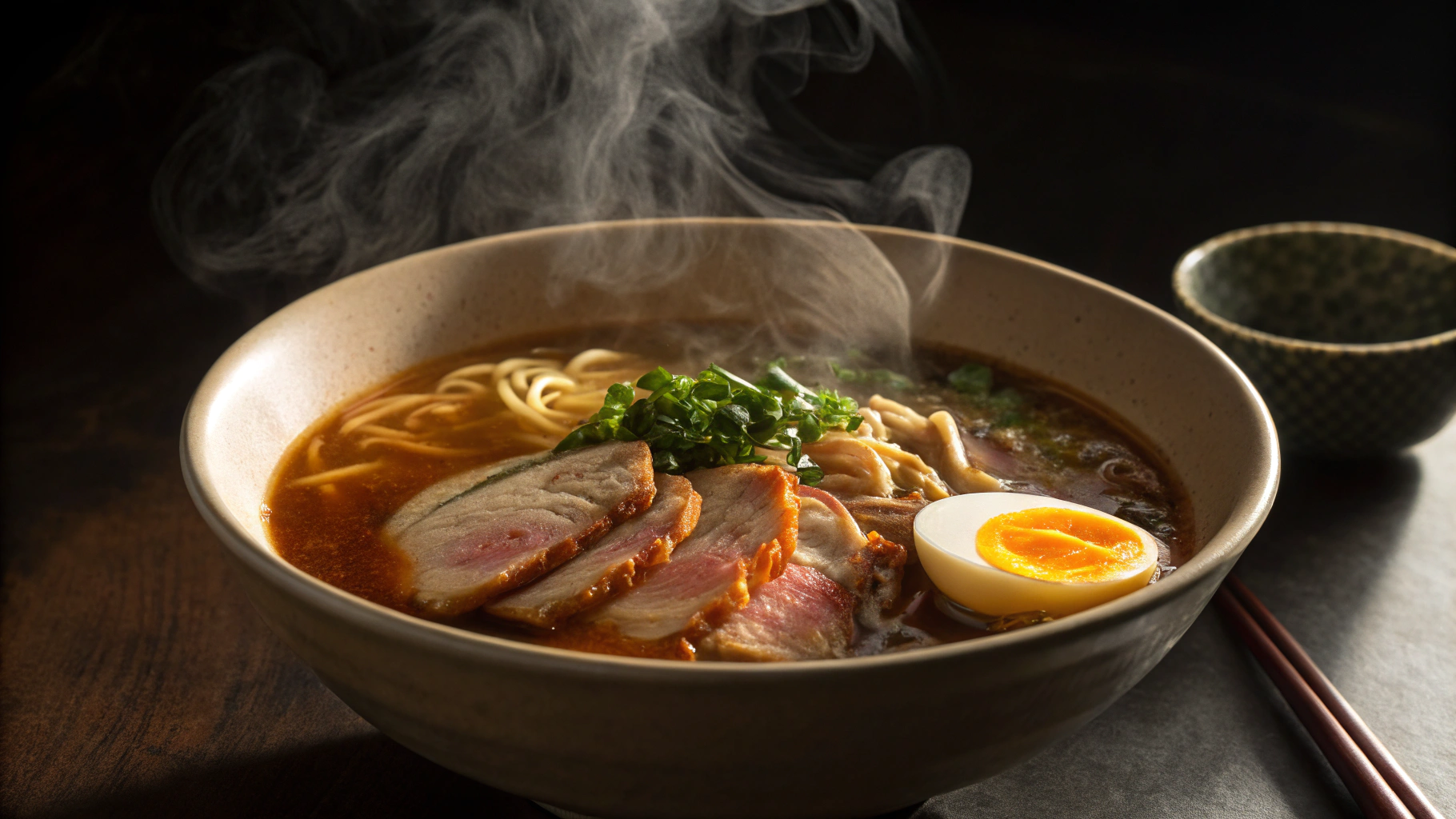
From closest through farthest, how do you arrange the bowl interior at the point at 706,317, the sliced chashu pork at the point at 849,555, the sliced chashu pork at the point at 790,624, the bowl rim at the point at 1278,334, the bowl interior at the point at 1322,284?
the sliced chashu pork at the point at 790,624
the sliced chashu pork at the point at 849,555
the bowl interior at the point at 706,317
the bowl rim at the point at 1278,334
the bowl interior at the point at 1322,284

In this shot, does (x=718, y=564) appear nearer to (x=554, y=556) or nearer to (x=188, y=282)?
(x=554, y=556)

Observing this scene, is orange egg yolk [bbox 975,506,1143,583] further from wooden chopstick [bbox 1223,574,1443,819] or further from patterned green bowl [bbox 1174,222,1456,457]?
patterned green bowl [bbox 1174,222,1456,457]

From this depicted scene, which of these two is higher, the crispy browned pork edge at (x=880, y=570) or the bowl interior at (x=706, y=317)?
the bowl interior at (x=706, y=317)

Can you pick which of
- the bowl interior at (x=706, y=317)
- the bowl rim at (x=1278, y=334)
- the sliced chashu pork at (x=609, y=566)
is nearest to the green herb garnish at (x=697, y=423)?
the sliced chashu pork at (x=609, y=566)

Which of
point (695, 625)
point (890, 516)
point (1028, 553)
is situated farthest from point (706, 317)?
point (695, 625)

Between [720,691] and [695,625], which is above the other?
[720,691]

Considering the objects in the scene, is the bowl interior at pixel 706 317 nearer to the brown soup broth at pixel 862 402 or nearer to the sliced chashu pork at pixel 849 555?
the brown soup broth at pixel 862 402

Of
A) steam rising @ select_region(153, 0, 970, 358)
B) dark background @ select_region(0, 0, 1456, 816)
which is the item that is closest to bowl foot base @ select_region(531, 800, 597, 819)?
dark background @ select_region(0, 0, 1456, 816)
